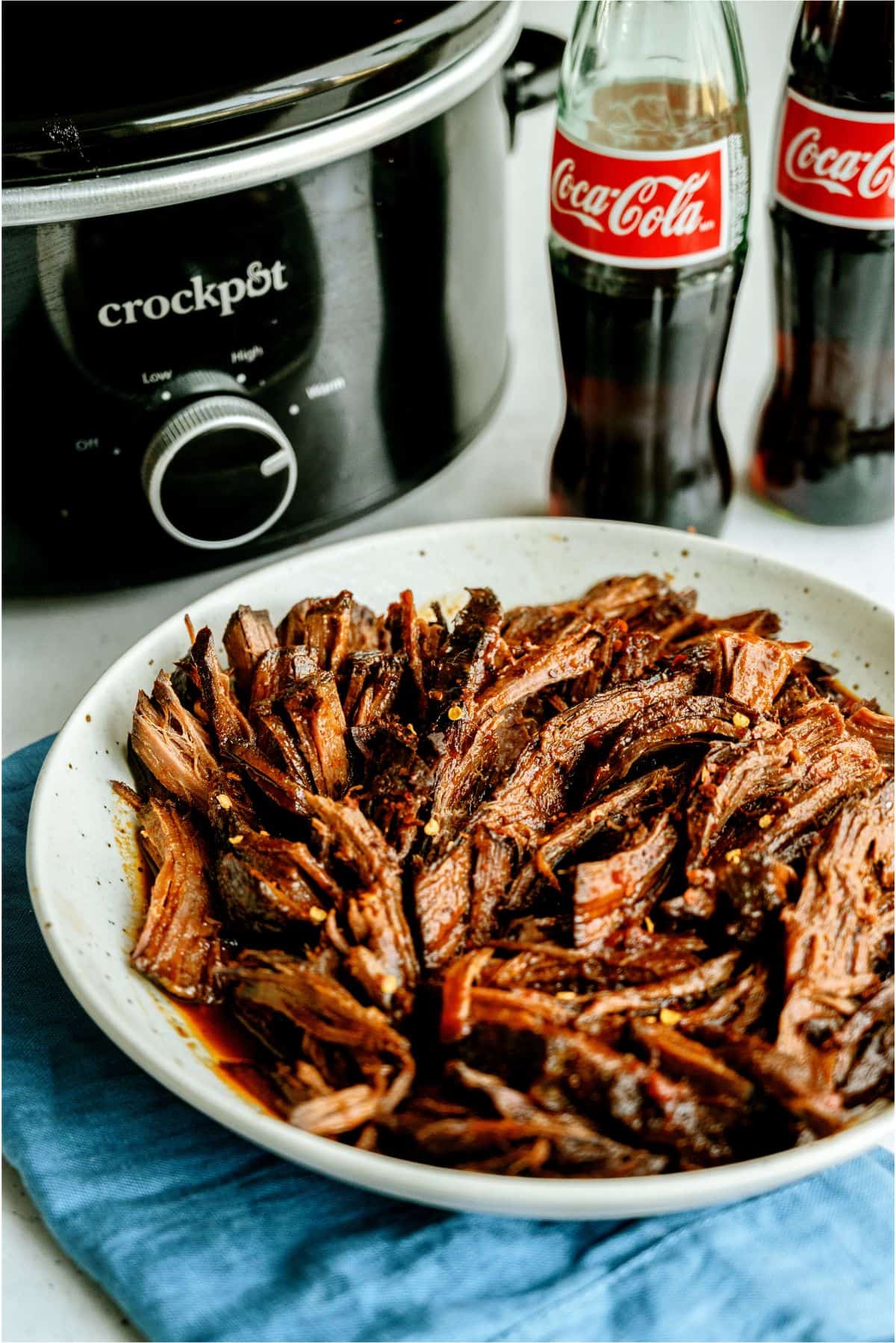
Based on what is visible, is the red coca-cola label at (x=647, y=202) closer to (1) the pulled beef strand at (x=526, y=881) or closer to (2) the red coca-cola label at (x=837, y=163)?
(2) the red coca-cola label at (x=837, y=163)

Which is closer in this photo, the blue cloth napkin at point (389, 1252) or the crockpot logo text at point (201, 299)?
the blue cloth napkin at point (389, 1252)

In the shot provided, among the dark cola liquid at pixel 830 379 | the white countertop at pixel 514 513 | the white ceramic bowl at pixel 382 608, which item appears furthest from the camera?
the dark cola liquid at pixel 830 379

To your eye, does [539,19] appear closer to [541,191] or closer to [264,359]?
[541,191]

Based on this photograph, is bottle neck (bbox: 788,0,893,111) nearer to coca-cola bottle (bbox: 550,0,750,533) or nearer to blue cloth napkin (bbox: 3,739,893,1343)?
coca-cola bottle (bbox: 550,0,750,533)

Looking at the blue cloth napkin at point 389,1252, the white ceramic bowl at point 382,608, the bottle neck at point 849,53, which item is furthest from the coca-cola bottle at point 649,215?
the blue cloth napkin at point 389,1252

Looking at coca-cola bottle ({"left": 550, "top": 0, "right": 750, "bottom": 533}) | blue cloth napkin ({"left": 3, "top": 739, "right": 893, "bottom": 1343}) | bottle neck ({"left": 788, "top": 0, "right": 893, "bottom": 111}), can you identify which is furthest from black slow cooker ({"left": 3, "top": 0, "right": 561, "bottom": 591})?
blue cloth napkin ({"left": 3, "top": 739, "right": 893, "bottom": 1343})

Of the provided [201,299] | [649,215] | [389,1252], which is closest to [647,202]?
[649,215]

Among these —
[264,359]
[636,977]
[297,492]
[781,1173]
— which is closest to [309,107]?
[264,359]

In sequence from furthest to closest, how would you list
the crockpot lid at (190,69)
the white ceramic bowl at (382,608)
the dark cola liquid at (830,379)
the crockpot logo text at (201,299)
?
the dark cola liquid at (830,379) → the crockpot logo text at (201,299) → the crockpot lid at (190,69) → the white ceramic bowl at (382,608)
